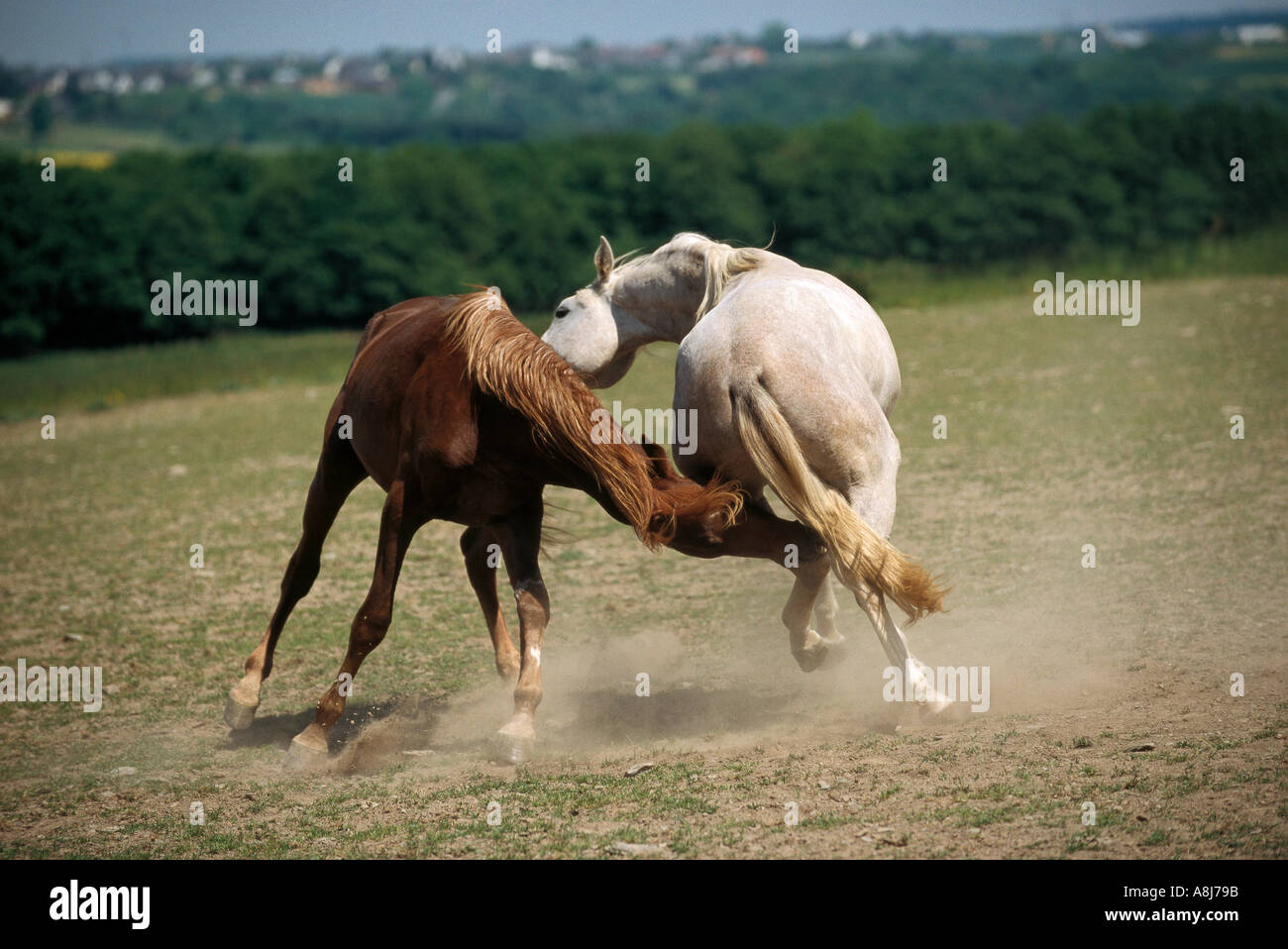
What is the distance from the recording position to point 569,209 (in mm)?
41562

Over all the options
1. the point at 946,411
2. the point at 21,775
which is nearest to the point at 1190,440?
the point at 946,411

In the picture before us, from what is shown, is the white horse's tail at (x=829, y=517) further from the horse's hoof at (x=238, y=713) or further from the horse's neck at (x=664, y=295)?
the horse's hoof at (x=238, y=713)

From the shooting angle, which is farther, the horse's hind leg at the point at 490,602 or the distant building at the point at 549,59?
the distant building at the point at 549,59

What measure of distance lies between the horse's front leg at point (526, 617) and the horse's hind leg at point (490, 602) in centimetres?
73

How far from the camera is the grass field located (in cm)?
421

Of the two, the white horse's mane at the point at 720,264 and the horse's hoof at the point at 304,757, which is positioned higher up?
the white horse's mane at the point at 720,264

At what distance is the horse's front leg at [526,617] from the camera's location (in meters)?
5.10

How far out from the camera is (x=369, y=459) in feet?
18.5

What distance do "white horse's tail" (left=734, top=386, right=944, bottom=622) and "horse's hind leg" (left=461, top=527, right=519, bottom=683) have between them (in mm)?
1682

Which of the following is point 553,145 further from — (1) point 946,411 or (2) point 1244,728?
(2) point 1244,728

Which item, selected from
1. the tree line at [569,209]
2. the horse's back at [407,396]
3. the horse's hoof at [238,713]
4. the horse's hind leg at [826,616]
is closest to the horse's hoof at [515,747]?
the horse's back at [407,396]

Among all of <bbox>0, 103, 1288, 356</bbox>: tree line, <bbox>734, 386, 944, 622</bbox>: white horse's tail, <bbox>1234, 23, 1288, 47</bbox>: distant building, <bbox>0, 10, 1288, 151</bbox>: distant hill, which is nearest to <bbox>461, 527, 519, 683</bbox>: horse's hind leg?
<bbox>734, 386, 944, 622</bbox>: white horse's tail

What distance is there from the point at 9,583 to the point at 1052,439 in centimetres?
868

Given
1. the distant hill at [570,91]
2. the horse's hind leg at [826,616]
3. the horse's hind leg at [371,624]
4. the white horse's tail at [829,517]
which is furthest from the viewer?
the distant hill at [570,91]
